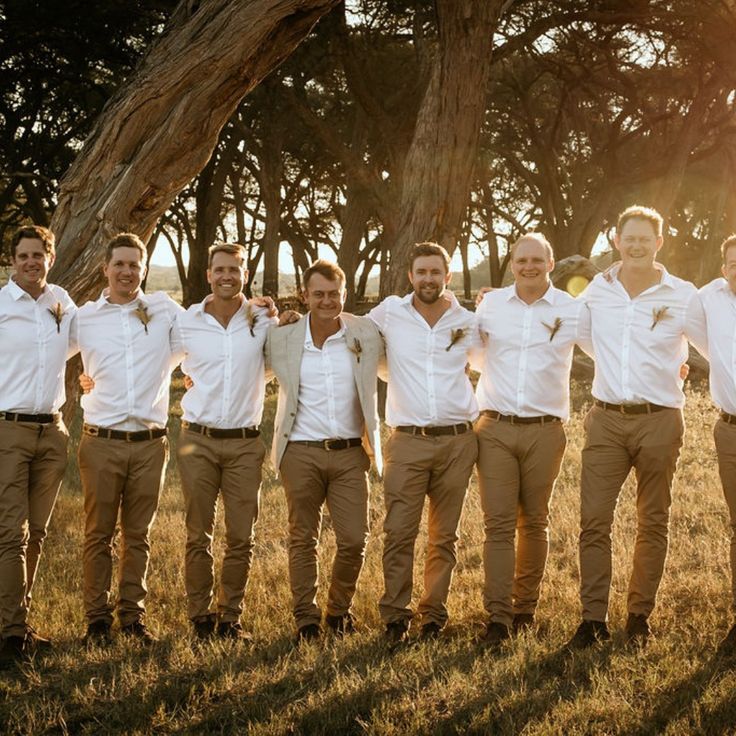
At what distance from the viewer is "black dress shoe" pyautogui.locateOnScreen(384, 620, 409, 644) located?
20.3 ft

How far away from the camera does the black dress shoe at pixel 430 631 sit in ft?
20.6

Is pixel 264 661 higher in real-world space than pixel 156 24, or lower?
lower

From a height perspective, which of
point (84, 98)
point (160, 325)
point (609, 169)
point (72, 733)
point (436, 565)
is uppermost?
point (84, 98)

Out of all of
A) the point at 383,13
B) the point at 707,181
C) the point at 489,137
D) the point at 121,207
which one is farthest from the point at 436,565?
the point at 707,181

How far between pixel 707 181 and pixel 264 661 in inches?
1272

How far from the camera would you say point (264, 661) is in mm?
5887

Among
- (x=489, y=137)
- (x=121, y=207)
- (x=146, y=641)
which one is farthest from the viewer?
(x=489, y=137)

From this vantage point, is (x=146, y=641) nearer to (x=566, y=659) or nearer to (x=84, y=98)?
(x=566, y=659)

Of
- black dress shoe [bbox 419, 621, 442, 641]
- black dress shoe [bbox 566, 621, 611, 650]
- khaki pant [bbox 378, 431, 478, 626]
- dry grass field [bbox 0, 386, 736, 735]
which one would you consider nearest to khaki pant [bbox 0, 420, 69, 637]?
dry grass field [bbox 0, 386, 736, 735]

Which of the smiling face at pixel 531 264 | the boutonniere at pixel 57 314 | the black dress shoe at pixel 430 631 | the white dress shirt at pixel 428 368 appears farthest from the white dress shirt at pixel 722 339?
the boutonniere at pixel 57 314

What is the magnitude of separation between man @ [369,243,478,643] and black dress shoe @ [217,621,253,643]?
89cm

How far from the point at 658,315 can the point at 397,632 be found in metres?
2.59

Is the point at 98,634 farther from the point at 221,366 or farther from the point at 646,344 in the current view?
the point at 646,344

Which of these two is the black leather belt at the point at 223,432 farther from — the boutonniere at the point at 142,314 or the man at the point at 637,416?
the man at the point at 637,416
